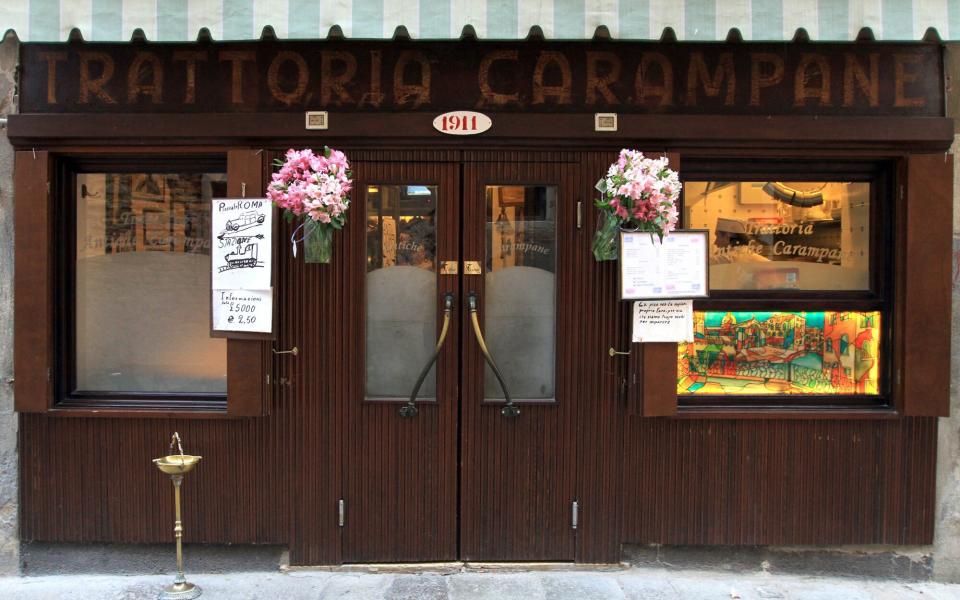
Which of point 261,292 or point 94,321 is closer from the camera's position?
point 261,292

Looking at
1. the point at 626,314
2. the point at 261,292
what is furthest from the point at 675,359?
the point at 261,292

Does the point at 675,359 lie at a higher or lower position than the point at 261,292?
lower

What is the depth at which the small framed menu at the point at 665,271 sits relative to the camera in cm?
466

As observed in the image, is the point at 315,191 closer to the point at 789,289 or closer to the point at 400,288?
the point at 400,288

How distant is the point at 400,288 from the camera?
193 inches

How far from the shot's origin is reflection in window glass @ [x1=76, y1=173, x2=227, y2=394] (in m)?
A: 5.07

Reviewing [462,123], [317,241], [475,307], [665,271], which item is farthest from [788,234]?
[317,241]

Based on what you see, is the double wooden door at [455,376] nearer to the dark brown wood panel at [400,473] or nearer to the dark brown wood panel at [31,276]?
the dark brown wood panel at [400,473]

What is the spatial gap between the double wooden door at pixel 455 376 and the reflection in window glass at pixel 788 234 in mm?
1085

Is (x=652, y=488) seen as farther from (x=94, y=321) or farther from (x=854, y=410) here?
(x=94, y=321)

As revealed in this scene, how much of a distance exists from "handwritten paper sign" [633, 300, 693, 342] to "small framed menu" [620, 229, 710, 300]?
0.11 metres

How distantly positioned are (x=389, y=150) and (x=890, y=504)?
4.02 metres

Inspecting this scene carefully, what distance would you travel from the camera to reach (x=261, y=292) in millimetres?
4695

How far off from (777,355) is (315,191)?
3.29m
